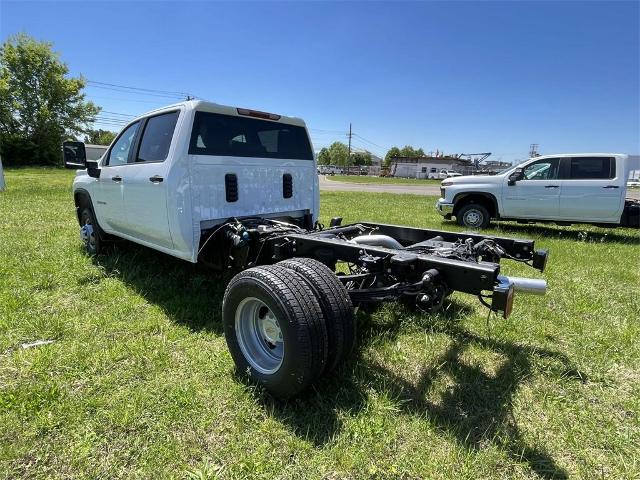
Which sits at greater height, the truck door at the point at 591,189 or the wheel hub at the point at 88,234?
the truck door at the point at 591,189

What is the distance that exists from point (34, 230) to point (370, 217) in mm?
7653

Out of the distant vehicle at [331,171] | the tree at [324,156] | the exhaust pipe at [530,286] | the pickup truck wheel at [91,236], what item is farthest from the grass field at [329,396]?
the tree at [324,156]

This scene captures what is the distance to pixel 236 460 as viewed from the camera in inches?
80.1

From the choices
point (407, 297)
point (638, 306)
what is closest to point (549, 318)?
point (638, 306)

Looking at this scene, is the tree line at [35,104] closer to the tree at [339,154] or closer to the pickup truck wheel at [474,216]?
the pickup truck wheel at [474,216]

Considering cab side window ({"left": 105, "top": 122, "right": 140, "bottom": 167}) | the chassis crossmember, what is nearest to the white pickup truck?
the chassis crossmember

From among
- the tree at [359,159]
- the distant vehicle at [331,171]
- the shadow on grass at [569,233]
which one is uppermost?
the tree at [359,159]

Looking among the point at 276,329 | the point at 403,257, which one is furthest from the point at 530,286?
the point at 276,329

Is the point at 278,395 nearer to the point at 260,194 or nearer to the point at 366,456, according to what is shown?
the point at 366,456

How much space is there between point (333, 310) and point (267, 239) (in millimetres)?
1300

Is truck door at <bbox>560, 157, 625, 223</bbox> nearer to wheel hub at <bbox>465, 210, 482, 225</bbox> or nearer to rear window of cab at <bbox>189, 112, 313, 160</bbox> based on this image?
wheel hub at <bbox>465, 210, 482, 225</bbox>

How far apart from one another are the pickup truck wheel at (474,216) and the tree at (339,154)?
102 meters

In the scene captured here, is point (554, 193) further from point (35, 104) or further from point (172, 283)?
point (35, 104)

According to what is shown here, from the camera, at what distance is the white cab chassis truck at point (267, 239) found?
2332 millimetres
